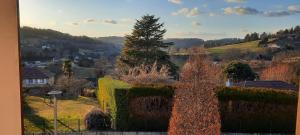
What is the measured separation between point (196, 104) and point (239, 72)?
432 millimetres

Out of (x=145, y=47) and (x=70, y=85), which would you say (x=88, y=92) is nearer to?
(x=70, y=85)

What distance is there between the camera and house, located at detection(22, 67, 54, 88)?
87.0 inches

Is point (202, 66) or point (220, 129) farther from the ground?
point (202, 66)

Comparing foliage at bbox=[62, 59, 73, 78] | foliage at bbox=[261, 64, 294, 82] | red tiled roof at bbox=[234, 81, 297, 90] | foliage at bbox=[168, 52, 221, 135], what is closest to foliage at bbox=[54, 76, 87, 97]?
foliage at bbox=[62, 59, 73, 78]

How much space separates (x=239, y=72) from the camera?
2490mm

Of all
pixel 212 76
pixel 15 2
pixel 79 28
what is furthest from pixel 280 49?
pixel 15 2

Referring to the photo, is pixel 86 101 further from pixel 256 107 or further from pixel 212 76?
pixel 256 107

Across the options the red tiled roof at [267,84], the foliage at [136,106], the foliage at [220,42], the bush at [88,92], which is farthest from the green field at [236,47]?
the bush at [88,92]

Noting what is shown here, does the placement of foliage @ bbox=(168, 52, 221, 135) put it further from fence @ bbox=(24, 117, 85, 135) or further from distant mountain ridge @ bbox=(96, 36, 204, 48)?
fence @ bbox=(24, 117, 85, 135)

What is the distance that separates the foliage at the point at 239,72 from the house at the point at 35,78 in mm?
1267

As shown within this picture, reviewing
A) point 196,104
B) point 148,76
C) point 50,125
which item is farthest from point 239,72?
point 50,125

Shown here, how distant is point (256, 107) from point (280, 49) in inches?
20.8

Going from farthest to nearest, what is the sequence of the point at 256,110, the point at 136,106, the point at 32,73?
the point at 136,106
the point at 256,110
the point at 32,73

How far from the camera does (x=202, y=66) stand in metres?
2.53
